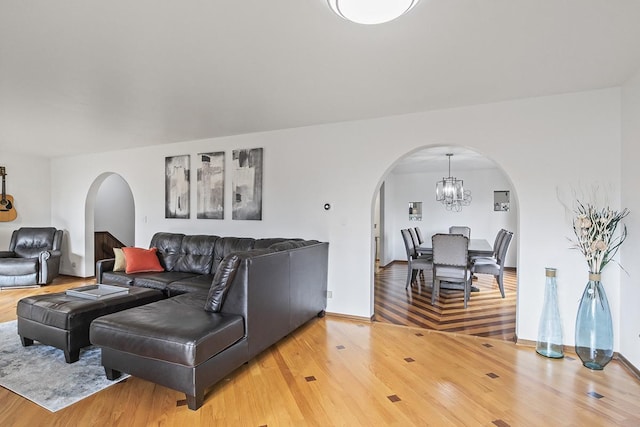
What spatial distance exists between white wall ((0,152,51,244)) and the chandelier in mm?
7917

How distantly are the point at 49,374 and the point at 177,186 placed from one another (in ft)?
10.7

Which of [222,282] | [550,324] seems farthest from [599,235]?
[222,282]

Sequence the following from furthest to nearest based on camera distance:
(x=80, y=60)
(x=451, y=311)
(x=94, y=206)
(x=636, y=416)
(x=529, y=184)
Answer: (x=94, y=206), (x=451, y=311), (x=529, y=184), (x=80, y=60), (x=636, y=416)

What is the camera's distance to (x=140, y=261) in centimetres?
448

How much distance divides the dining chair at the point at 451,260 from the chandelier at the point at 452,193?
2.18 m

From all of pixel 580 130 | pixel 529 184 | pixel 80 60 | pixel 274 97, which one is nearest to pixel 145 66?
pixel 80 60

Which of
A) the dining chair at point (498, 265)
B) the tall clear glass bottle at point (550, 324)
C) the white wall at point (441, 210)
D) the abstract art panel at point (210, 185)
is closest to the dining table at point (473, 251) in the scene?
the dining chair at point (498, 265)

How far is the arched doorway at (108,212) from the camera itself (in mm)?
6434

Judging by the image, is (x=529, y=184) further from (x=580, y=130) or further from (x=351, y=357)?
(x=351, y=357)

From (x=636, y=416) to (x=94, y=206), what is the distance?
804 cm

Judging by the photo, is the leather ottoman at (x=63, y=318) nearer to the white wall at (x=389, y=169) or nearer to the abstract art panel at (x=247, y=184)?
the abstract art panel at (x=247, y=184)

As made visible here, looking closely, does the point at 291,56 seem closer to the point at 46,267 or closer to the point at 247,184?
the point at 247,184

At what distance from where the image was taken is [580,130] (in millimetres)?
3117

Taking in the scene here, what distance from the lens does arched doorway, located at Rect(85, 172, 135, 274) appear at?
253 inches
